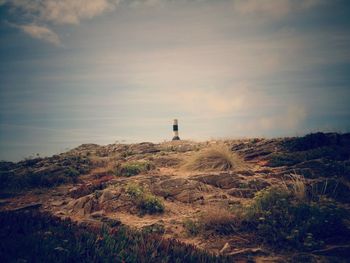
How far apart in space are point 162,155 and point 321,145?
25.5ft

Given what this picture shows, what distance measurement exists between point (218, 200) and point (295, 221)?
2.78m

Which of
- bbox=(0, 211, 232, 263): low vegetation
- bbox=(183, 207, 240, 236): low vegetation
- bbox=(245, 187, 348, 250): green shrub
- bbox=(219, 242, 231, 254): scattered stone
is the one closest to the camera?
bbox=(0, 211, 232, 263): low vegetation

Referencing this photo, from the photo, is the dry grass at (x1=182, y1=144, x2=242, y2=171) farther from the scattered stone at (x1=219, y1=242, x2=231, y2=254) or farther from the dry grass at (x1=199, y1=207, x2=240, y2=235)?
the scattered stone at (x1=219, y1=242, x2=231, y2=254)

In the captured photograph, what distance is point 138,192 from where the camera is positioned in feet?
31.3

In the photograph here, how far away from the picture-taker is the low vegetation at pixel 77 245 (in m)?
4.60

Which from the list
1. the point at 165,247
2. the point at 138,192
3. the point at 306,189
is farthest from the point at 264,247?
the point at 138,192

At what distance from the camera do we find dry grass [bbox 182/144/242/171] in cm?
1227

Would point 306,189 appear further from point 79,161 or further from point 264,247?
point 79,161

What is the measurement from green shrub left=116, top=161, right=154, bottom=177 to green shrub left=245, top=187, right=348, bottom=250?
255 inches

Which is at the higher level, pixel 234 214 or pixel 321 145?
pixel 321 145

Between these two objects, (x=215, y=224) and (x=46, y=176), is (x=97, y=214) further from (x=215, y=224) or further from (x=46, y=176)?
(x=46, y=176)

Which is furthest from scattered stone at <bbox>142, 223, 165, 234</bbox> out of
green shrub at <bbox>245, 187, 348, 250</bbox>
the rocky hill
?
green shrub at <bbox>245, 187, 348, 250</bbox>

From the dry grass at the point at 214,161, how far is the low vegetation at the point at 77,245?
21.1ft

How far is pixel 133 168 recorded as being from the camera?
13.0m
